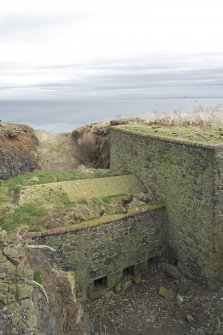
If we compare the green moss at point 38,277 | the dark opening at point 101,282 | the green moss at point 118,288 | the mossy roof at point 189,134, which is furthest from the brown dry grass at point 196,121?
the green moss at point 38,277

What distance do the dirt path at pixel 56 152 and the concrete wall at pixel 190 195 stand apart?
736 centimetres

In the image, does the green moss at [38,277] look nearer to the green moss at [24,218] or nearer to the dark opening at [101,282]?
the green moss at [24,218]

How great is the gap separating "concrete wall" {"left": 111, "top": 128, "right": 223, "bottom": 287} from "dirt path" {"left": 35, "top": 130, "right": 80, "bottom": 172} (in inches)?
290

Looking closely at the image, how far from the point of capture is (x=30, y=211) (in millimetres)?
11086

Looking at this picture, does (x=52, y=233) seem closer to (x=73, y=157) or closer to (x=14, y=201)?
(x=14, y=201)

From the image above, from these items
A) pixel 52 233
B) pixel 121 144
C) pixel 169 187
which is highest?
pixel 121 144

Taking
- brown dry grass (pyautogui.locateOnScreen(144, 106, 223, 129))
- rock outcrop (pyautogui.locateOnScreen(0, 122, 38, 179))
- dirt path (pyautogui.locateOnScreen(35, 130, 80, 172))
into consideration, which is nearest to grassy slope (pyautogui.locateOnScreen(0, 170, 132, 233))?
rock outcrop (pyautogui.locateOnScreen(0, 122, 38, 179))

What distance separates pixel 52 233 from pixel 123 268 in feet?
9.63

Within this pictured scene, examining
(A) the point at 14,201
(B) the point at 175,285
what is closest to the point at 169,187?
(B) the point at 175,285

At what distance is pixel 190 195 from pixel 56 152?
11.9 meters

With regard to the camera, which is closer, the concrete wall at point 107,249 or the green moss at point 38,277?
the green moss at point 38,277

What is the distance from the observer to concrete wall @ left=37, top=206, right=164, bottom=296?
34.8 ft

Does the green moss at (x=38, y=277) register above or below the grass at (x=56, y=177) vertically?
below

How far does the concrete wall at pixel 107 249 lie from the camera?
10617 millimetres
